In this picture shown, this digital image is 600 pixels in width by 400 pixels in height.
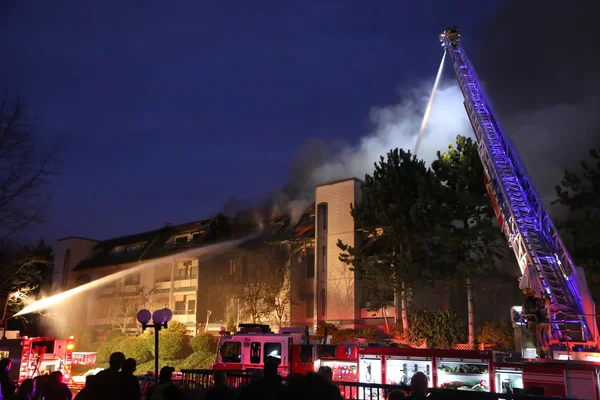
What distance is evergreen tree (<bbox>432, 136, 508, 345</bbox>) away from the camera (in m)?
21.8

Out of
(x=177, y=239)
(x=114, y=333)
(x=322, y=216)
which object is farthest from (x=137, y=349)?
(x=177, y=239)

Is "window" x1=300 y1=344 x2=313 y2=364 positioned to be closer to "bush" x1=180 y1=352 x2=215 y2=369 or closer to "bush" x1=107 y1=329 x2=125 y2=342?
"bush" x1=180 y1=352 x2=215 y2=369

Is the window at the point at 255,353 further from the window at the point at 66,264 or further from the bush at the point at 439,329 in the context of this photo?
the window at the point at 66,264

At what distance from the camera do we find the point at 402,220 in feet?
74.7

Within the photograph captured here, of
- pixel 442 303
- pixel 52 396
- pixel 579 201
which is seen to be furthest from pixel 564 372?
pixel 442 303

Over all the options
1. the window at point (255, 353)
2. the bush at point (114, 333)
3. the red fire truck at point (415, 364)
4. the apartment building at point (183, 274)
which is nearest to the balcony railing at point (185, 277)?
the apartment building at point (183, 274)

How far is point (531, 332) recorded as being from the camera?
45.5 feet

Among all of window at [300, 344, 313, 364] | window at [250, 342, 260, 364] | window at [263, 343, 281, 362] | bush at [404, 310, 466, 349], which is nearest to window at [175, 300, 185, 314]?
bush at [404, 310, 466, 349]

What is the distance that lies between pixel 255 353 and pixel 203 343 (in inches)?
654

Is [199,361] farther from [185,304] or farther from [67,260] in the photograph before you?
[67,260]

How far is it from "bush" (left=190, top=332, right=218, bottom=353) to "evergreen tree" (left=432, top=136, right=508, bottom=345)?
50.9ft

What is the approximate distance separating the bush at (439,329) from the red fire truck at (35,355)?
14.5 metres

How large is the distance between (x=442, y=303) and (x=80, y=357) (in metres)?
17.8

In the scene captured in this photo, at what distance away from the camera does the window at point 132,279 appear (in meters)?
44.5
